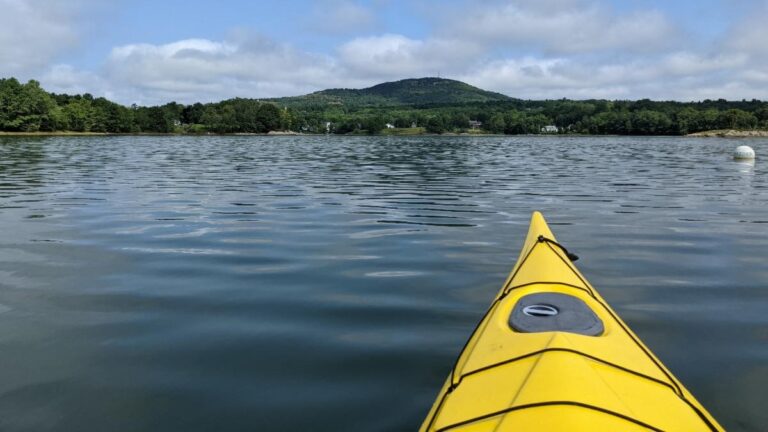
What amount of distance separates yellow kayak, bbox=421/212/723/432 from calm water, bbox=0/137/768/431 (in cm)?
103

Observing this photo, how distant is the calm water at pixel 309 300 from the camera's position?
14.8 feet

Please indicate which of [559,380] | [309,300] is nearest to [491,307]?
[559,380]

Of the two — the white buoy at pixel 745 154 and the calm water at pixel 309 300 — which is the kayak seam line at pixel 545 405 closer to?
the calm water at pixel 309 300

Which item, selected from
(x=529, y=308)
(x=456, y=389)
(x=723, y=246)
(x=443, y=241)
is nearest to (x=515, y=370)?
(x=456, y=389)

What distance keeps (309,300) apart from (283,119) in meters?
175

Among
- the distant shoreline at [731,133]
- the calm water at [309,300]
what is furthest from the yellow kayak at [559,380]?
the distant shoreline at [731,133]

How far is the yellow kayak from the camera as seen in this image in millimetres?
2713

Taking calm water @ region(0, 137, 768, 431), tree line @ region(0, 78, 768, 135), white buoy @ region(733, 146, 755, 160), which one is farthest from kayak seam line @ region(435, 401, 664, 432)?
tree line @ region(0, 78, 768, 135)

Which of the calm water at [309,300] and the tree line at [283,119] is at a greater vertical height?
the tree line at [283,119]

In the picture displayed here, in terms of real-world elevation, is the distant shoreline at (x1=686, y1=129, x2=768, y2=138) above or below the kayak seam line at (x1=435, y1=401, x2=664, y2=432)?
above

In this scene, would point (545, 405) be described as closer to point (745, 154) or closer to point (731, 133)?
point (745, 154)

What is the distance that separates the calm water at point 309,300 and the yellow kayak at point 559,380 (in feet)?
3.39

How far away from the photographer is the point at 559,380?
9.64 feet

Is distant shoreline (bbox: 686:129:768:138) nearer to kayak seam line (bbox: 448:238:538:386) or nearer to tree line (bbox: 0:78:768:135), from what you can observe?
tree line (bbox: 0:78:768:135)
